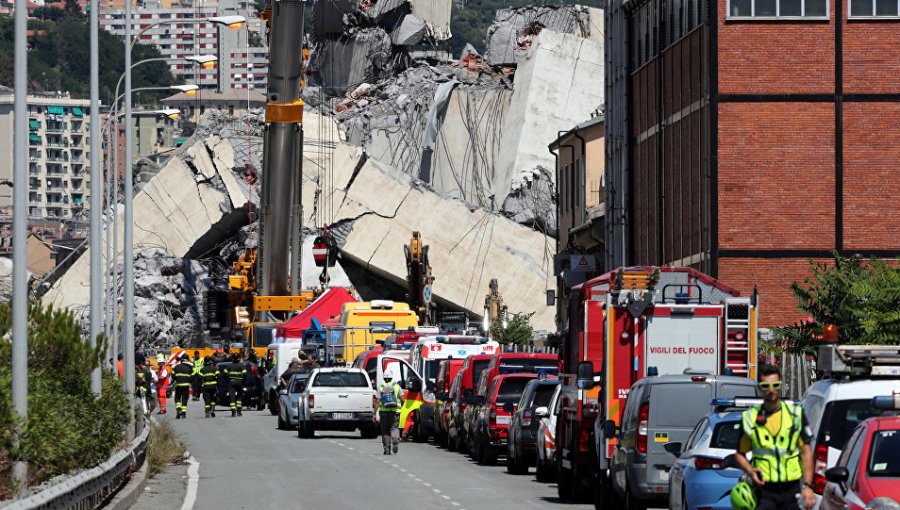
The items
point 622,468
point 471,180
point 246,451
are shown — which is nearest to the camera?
point 622,468

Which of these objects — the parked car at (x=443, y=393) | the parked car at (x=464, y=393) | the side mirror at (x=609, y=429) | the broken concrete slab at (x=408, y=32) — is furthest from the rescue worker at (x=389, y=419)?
the broken concrete slab at (x=408, y=32)

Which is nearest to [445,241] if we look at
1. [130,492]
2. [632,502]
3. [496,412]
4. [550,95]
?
[550,95]

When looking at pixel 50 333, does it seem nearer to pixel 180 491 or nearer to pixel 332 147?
pixel 180 491

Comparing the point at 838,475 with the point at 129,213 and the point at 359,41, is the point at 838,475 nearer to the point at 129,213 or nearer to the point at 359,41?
the point at 129,213

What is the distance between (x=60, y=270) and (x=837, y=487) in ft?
281

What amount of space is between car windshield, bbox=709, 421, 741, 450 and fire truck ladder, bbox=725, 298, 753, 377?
6.99 metres

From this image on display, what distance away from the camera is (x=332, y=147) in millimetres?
90812

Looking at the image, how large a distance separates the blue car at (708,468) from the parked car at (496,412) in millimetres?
12262

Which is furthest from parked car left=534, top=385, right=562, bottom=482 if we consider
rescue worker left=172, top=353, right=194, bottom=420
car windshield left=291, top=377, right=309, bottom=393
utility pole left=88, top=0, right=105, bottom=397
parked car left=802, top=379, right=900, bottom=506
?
rescue worker left=172, top=353, right=194, bottom=420

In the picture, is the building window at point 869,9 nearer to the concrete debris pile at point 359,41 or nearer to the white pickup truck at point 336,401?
the white pickup truck at point 336,401

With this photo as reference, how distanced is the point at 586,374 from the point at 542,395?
510 centimetres

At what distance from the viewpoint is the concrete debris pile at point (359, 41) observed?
386 feet

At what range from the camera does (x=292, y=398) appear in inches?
1612

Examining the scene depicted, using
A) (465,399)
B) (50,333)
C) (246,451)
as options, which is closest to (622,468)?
(50,333)
